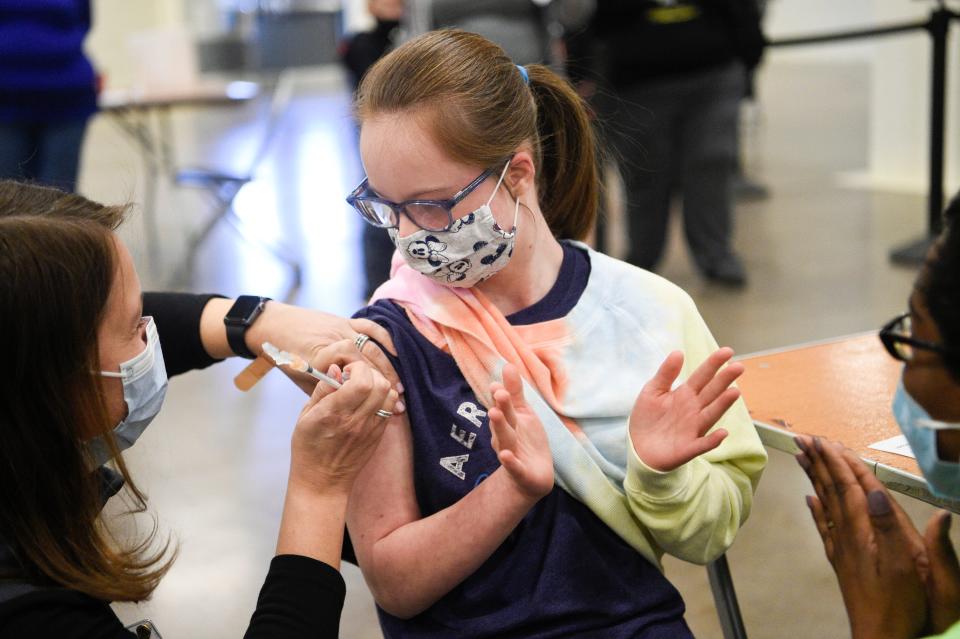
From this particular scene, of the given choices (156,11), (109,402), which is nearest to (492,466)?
(109,402)

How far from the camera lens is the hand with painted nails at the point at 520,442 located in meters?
1.18

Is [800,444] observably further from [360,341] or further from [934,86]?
[934,86]

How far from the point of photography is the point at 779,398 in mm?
1562

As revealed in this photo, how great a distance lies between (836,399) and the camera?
1.55m

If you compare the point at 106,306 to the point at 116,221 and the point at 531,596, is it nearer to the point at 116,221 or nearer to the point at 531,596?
the point at 116,221

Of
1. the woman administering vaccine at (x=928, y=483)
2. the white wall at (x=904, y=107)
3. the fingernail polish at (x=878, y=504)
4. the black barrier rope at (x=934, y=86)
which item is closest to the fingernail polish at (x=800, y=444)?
the woman administering vaccine at (x=928, y=483)

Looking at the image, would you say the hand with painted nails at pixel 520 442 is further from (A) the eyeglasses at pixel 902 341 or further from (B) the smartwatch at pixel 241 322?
(B) the smartwatch at pixel 241 322

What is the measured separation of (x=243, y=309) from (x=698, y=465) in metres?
0.73

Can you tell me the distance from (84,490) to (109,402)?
0.45 feet

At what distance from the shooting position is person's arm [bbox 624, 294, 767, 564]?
1210 millimetres

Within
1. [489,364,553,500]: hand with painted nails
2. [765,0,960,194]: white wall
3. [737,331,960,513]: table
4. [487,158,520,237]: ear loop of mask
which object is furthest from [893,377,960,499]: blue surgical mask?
[765,0,960,194]: white wall

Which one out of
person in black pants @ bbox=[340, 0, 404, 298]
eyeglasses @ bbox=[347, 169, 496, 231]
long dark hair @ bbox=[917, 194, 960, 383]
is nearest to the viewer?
long dark hair @ bbox=[917, 194, 960, 383]

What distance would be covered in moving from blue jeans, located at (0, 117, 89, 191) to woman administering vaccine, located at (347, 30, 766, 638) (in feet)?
8.85

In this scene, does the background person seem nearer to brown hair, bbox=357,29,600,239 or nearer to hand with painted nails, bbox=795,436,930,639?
brown hair, bbox=357,29,600,239
